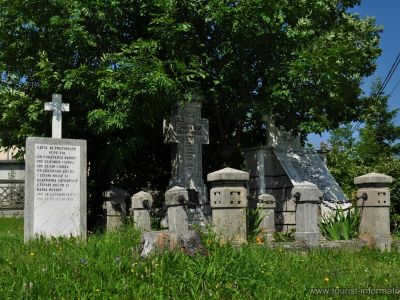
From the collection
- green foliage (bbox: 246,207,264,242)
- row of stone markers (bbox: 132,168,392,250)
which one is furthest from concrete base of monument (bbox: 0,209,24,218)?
green foliage (bbox: 246,207,264,242)

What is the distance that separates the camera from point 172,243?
6.97 metres

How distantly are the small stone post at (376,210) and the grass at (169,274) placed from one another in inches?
84.0

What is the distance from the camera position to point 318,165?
54.0ft

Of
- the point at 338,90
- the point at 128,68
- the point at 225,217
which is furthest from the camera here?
the point at 338,90

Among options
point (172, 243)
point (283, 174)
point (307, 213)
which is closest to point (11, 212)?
point (283, 174)

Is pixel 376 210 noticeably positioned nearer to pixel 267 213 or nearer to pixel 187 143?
pixel 267 213

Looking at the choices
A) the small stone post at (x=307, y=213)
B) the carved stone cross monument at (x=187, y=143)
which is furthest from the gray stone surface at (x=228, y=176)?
the carved stone cross monument at (x=187, y=143)

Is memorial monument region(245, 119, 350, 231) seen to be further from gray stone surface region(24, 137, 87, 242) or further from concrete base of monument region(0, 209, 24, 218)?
concrete base of monument region(0, 209, 24, 218)

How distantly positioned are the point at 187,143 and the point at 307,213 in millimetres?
5670

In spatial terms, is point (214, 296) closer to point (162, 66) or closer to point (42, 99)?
point (162, 66)

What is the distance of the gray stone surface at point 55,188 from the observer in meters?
9.58

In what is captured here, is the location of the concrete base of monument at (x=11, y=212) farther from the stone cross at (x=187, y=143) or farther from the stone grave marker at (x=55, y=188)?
the stone grave marker at (x=55, y=188)

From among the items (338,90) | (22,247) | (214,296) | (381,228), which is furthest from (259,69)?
(214,296)

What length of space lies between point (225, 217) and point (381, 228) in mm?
3231
